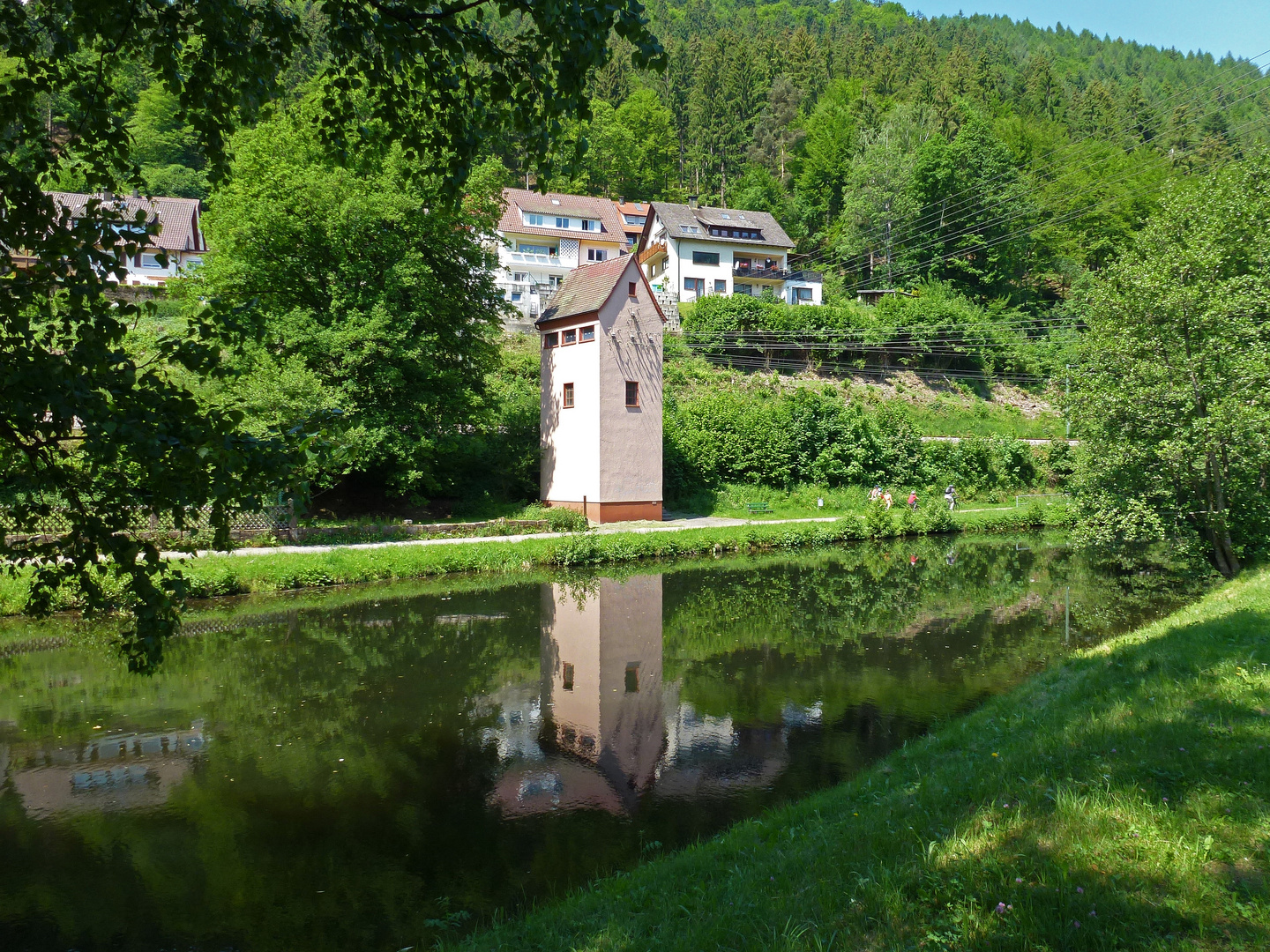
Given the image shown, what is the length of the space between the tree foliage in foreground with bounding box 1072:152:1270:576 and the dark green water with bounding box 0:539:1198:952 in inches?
86.0

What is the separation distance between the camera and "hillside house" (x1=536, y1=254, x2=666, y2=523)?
30.7 m

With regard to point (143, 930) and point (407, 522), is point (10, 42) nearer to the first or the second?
point (143, 930)

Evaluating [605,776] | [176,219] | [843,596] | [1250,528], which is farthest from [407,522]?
[176,219]

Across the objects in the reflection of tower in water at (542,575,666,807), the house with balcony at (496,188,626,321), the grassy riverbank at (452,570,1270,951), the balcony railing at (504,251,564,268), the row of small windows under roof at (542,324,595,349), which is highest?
the house with balcony at (496,188,626,321)

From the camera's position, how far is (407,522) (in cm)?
2675

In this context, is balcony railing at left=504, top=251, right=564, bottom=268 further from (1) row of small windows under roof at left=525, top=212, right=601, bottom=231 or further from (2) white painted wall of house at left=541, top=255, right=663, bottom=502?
(2) white painted wall of house at left=541, top=255, right=663, bottom=502

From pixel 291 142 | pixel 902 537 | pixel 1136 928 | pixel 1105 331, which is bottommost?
pixel 902 537

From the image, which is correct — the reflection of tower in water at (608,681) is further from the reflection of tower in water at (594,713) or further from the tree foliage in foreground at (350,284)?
the tree foliage in foreground at (350,284)

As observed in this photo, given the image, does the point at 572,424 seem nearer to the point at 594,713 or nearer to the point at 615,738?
the point at 594,713

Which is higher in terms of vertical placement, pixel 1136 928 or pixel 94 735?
pixel 1136 928

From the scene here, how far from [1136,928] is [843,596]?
17.0m

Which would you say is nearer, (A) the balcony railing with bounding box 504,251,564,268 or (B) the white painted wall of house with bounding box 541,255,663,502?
(B) the white painted wall of house with bounding box 541,255,663,502

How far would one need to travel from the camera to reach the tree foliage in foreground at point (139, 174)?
4844 millimetres

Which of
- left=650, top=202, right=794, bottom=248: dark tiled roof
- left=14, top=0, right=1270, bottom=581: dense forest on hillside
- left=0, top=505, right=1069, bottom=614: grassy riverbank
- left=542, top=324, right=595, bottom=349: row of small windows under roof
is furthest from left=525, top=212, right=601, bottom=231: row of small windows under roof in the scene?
left=0, top=505, right=1069, bottom=614: grassy riverbank
